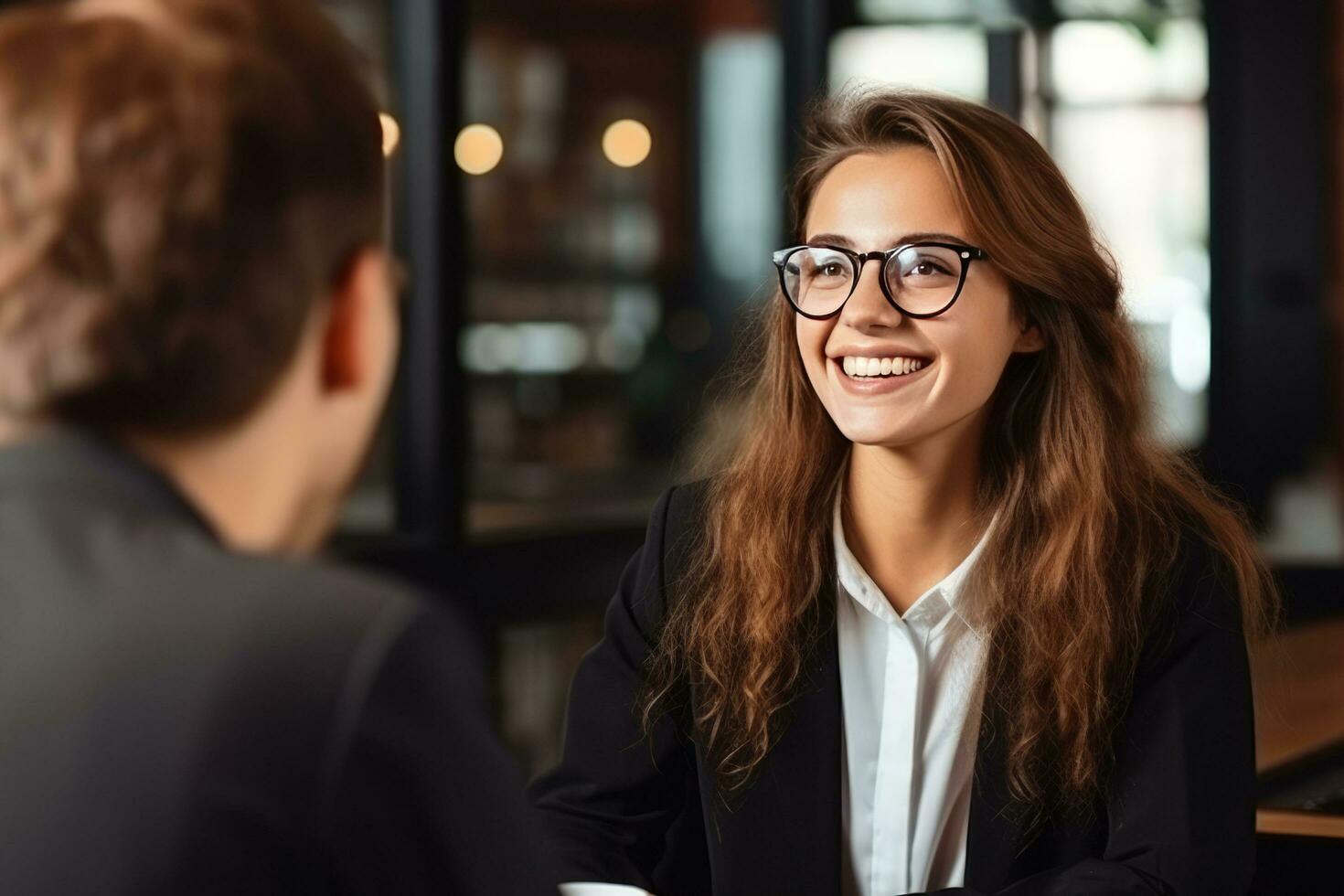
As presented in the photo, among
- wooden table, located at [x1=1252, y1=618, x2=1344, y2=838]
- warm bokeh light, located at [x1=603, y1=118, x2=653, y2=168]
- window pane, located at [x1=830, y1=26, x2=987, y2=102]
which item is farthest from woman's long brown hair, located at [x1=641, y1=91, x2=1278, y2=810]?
warm bokeh light, located at [x1=603, y1=118, x2=653, y2=168]

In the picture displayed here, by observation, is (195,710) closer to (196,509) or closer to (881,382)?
(196,509)

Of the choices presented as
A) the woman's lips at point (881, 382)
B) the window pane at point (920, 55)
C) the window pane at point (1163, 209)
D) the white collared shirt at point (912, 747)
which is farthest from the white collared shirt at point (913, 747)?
the window pane at point (1163, 209)

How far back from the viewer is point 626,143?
6.57m

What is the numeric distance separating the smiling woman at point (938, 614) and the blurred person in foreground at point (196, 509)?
3.08 feet

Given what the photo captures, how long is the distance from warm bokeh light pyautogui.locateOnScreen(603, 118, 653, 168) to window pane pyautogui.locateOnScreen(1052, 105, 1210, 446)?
1566 millimetres

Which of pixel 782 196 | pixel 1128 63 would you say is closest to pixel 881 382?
pixel 782 196

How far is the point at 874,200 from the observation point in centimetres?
175

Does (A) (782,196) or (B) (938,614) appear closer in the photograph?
(B) (938,614)

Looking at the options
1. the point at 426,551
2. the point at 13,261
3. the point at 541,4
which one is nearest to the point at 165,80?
the point at 13,261

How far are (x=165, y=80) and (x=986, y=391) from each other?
1.18 metres

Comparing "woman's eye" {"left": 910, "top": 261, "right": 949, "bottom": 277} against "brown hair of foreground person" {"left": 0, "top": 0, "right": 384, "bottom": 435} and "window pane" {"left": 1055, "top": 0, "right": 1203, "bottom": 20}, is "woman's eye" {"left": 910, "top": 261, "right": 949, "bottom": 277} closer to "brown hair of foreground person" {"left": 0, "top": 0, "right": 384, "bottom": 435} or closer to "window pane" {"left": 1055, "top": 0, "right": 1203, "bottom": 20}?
"brown hair of foreground person" {"left": 0, "top": 0, "right": 384, "bottom": 435}

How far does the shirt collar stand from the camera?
175cm

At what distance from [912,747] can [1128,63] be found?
4948 millimetres

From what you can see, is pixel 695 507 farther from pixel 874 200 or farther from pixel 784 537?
pixel 874 200
